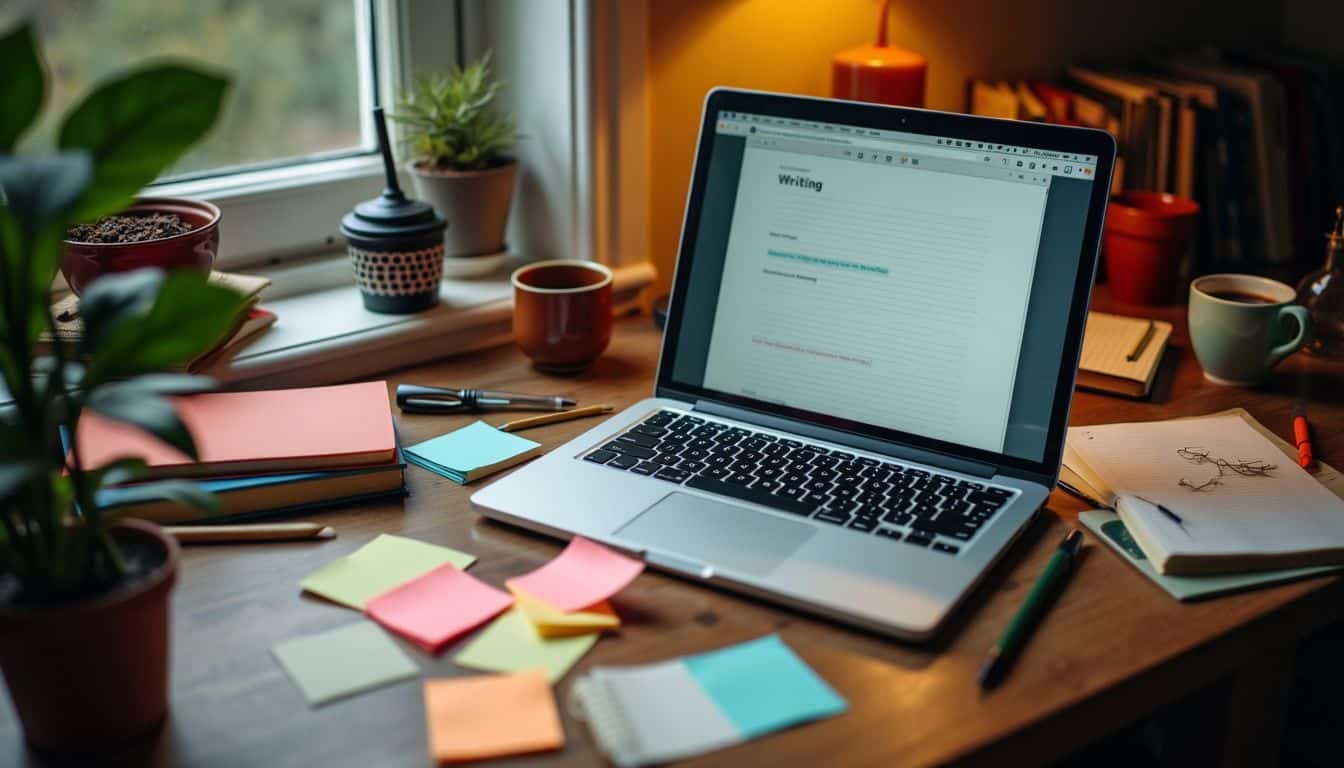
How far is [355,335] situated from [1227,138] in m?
1.14

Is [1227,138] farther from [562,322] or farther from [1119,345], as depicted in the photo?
[562,322]

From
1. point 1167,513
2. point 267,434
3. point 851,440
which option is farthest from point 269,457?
point 1167,513

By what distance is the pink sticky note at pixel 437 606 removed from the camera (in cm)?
85

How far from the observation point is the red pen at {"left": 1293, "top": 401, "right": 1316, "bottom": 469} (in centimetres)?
109

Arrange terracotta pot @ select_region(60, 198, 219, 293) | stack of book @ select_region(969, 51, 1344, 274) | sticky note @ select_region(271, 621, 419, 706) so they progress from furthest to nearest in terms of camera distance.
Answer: stack of book @ select_region(969, 51, 1344, 274), terracotta pot @ select_region(60, 198, 219, 293), sticky note @ select_region(271, 621, 419, 706)

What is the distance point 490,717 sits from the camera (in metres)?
0.75

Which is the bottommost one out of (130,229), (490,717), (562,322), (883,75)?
(490,717)

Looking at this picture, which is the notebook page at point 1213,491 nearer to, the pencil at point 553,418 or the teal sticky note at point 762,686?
the teal sticky note at point 762,686

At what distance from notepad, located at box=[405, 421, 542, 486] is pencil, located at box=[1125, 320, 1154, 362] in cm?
62

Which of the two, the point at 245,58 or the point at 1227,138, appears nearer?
the point at 245,58

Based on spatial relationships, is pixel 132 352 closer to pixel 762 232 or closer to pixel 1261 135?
pixel 762 232

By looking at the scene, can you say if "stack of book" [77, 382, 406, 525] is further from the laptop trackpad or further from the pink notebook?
the laptop trackpad

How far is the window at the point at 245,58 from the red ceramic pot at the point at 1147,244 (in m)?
0.91

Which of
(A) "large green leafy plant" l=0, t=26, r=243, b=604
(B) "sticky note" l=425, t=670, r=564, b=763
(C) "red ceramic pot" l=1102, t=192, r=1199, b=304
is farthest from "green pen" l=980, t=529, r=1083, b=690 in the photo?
(C) "red ceramic pot" l=1102, t=192, r=1199, b=304
